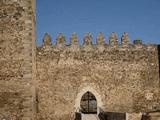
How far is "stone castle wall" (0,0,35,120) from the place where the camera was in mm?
12594

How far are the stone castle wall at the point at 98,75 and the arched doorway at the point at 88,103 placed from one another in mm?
208

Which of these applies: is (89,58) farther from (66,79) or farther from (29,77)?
(29,77)

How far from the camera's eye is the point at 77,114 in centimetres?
1496

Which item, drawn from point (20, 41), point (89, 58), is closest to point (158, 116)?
point (89, 58)

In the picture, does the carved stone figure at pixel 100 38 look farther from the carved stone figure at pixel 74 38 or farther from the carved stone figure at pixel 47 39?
the carved stone figure at pixel 47 39

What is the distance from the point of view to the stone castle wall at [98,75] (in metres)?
15.4

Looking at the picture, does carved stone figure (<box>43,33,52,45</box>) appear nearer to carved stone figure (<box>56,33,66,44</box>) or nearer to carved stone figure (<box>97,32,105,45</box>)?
carved stone figure (<box>56,33,66,44</box>)

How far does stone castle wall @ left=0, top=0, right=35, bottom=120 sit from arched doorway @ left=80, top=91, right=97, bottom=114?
3562mm

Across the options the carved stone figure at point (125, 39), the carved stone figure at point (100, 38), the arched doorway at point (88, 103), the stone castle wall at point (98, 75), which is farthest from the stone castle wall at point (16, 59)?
the carved stone figure at point (125, 39)

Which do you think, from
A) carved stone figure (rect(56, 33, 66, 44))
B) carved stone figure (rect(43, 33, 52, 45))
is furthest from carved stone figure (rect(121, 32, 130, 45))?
carved stone figure (rect(43, 33, 52, 45))

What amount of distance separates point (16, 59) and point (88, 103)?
4610 mm

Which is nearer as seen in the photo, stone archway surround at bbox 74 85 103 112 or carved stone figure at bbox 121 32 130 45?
stone archway surround at bbox 74 85 103 112

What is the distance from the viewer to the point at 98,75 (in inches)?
624

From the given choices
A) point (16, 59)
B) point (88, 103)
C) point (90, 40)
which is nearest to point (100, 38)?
point (90, 40)
